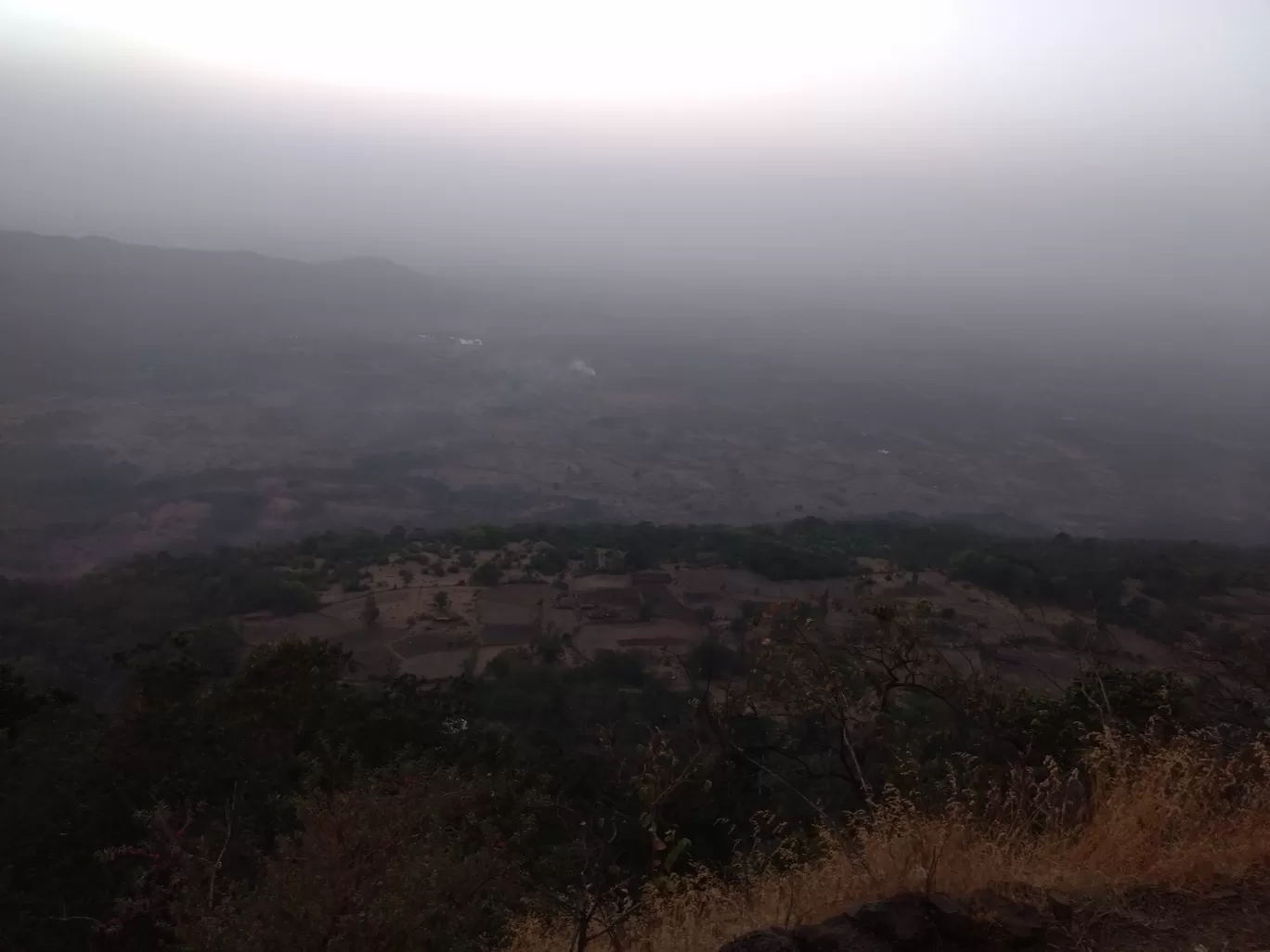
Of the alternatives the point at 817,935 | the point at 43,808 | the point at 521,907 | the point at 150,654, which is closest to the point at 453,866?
the point at 521,907

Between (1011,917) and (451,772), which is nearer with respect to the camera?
(1011,917)

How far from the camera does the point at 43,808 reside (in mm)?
5949

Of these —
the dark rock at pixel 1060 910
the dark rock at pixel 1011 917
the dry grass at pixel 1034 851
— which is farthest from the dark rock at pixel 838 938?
the dark rock at pixel 1060 910

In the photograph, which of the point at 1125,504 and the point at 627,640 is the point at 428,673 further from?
the point at 1125,504

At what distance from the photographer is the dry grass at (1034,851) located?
8.62ft

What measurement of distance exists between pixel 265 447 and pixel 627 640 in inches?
1244

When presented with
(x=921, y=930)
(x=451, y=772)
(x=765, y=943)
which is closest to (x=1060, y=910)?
(x=921, y=930)

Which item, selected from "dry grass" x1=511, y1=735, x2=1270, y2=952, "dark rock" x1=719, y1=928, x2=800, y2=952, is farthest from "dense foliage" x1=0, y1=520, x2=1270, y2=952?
"dark rock" x1=719, y1=928, x2=800, y2=952

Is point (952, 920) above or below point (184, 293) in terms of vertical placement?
above

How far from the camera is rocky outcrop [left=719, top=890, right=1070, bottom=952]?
90.0 inches

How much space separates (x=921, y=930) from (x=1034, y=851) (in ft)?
2.56

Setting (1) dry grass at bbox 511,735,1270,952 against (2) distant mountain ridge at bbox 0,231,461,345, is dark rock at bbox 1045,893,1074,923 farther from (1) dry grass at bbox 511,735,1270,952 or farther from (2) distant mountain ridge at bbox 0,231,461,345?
(2) distant mountain ridge at bbox 0,231,461,345

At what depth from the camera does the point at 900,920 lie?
232cm

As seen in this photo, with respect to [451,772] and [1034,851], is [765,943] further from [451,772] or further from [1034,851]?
[451,772]
